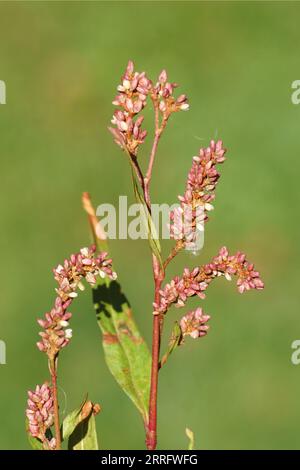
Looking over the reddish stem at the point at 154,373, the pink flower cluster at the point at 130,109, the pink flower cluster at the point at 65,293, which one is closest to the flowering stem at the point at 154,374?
the reddish stem at the point at 154,373

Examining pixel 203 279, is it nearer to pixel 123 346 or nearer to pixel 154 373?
pixel 154 373

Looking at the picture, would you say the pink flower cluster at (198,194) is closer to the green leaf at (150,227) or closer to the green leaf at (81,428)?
the green leaf at (150,227)

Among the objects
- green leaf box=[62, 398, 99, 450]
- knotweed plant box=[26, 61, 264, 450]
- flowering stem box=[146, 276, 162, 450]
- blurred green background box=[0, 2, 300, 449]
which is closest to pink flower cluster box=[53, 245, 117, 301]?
knotweed plant box=[26, 61, 264, 450]

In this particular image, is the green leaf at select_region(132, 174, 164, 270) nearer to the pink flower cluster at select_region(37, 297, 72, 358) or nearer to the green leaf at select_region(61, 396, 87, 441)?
the pink flower cluster at select_region(37, 297, 72, 358)

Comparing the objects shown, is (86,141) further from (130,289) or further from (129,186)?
(130,289)
